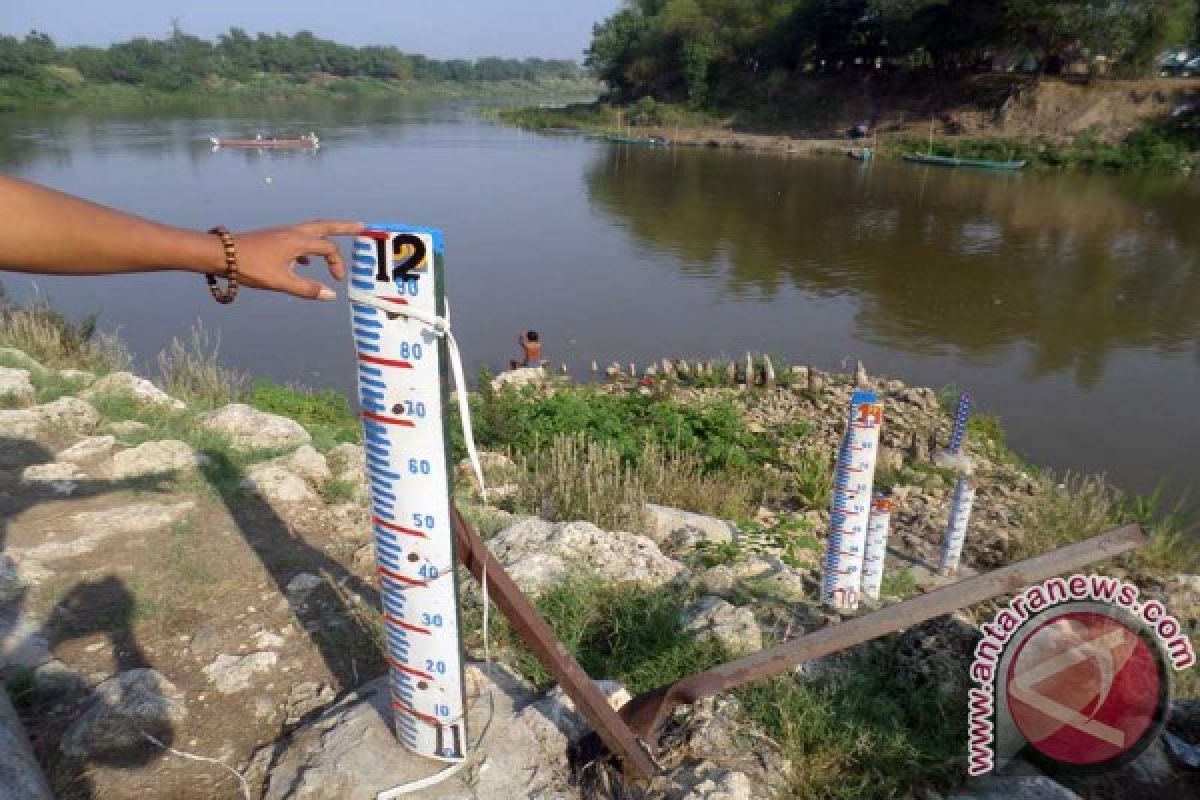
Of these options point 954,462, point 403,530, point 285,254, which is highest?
point 285,254

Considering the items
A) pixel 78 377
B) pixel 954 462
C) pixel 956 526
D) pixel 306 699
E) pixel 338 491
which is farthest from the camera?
pixel 954 462

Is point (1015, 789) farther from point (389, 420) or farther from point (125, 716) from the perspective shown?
point (125, 716)

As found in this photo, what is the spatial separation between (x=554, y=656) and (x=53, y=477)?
10.6ft

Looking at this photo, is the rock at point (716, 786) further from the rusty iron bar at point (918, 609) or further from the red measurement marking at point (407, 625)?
the red measurement marking at point (407, 625)

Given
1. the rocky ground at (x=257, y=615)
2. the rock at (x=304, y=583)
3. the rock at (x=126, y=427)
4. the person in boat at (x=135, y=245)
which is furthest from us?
the rock at (x=126, y=427)

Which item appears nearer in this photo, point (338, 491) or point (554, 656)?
point (554, 656)

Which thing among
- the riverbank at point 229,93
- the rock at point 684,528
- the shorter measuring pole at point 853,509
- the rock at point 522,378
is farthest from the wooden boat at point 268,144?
the shorter measuring pole at point 853,509

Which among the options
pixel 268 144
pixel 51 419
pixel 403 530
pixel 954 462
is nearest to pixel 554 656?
pixel 403 530

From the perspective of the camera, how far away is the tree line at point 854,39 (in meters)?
31.8

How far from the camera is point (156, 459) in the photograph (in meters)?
4.21

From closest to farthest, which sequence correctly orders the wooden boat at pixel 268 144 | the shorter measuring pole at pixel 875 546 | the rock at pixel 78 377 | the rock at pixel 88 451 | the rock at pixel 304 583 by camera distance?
the rock at pixel 304 583 < the rock at pixel 88 451 < the shorter measuring pole at pixel 875 546 < the rock at pixel 78 377 < the wooden boat at pixel 268 144

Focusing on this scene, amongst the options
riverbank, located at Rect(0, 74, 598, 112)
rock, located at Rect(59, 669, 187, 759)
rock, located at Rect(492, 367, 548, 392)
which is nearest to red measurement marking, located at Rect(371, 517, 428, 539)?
rock, located at Rect(59, 669, 187, 759)

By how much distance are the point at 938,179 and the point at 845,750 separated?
29482mm

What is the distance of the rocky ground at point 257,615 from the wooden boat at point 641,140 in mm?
37375
